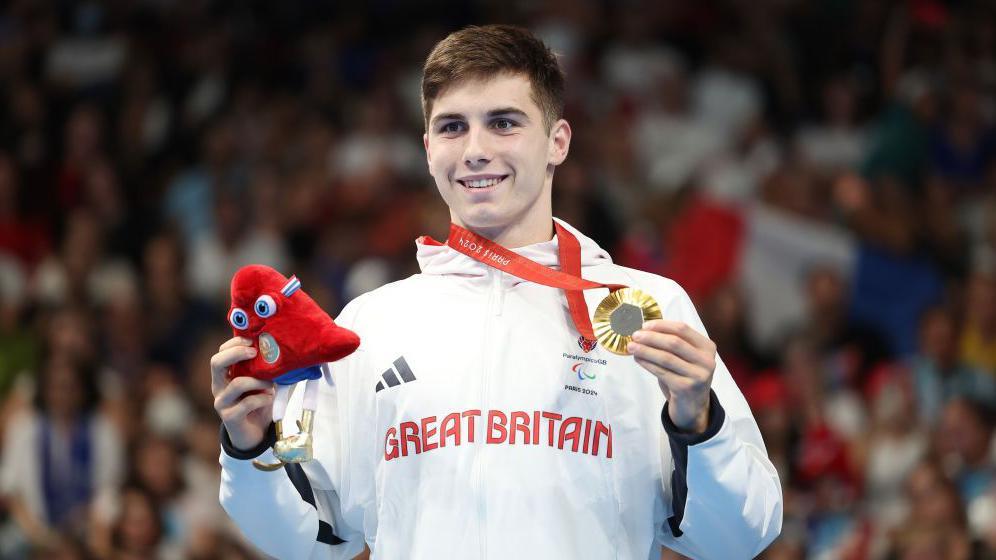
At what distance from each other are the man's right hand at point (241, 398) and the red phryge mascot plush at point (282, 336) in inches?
0.9

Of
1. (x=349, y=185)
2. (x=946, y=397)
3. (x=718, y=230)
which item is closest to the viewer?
(x=946, y=397)

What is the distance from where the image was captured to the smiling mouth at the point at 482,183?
330 cm

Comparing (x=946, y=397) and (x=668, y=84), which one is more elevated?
(x=668, y=84)

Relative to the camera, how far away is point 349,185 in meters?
9.45

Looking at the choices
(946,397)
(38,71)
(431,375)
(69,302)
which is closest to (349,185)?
(69,302)

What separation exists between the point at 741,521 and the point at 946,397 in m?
4.88

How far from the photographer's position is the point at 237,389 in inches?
121

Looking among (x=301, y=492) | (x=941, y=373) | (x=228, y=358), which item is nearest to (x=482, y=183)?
(x=228, y=358)

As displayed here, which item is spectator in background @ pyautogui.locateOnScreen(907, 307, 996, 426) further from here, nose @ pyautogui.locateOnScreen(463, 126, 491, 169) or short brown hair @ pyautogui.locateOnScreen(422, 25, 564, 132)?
nose @ pyautogui.locateOnScreen(463, 126, 491, 169)

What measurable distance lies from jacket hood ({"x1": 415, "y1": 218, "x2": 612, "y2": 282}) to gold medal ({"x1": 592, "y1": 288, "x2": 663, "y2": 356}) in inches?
12.0

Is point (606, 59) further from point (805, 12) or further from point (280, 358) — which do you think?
point (280, 358)

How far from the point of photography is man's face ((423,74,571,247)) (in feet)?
10.8

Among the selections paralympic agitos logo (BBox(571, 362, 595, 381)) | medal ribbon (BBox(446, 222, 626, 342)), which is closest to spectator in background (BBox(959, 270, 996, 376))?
medal ribbon (BBox(446, 222, 626, 342))

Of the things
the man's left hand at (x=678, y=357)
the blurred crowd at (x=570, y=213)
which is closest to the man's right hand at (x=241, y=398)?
the man's left hand at (x=678, y=357)
